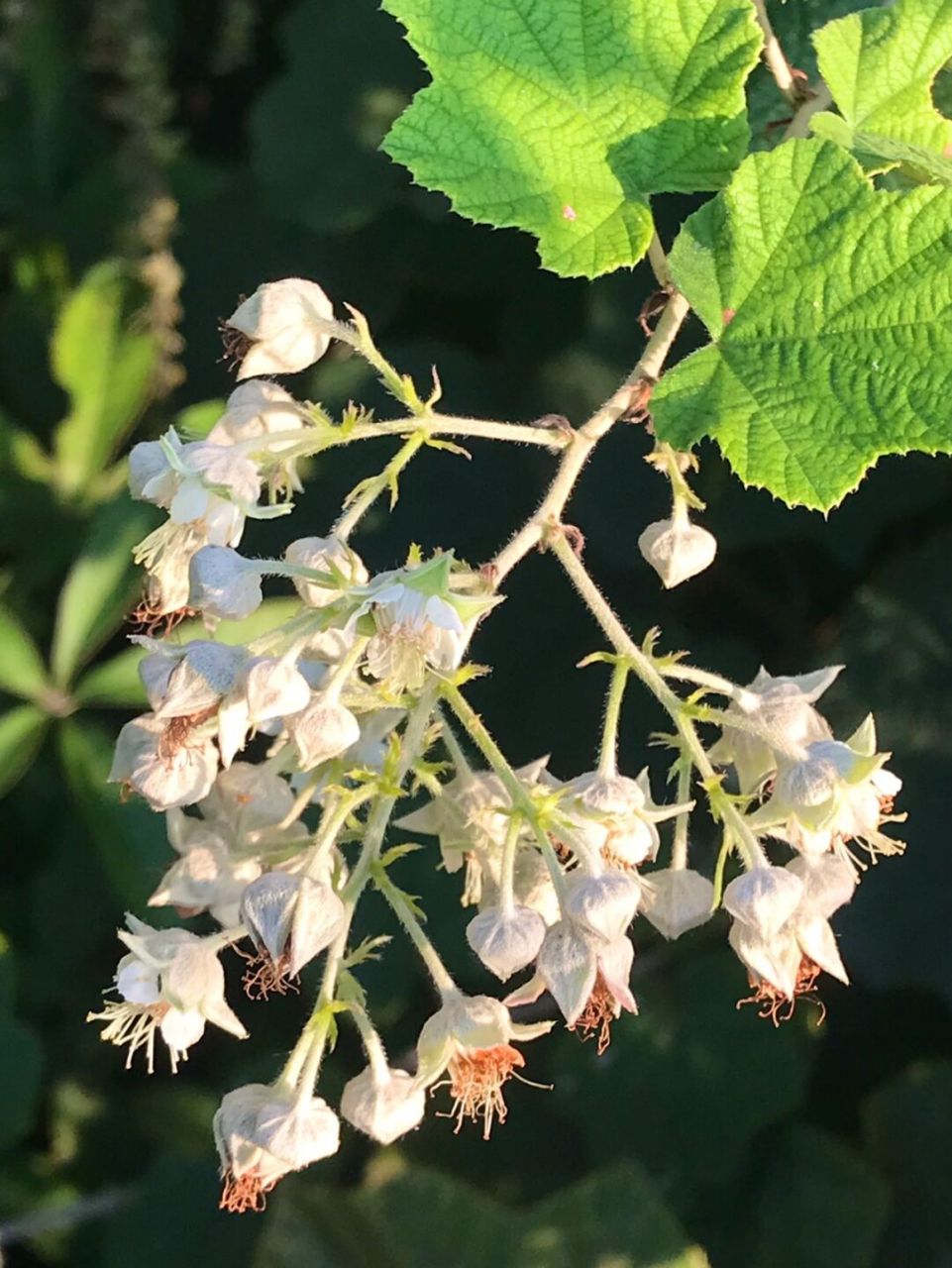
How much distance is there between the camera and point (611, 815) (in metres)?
1.12

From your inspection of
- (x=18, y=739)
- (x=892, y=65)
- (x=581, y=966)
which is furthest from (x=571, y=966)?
(x=18, y=739)

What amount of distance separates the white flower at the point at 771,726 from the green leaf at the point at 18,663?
1.29m

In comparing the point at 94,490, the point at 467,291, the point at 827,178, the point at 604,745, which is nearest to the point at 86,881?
the point at 94,490

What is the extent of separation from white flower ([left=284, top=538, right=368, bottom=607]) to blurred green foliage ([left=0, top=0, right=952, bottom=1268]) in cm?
105

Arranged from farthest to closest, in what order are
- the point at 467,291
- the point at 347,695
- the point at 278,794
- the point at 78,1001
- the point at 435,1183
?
1. the point at 78,1001
2. the point at 467,291
3. the point at 435,1183
4. the point at 278,794
5. the point at 347,695

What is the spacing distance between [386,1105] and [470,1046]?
106 mm

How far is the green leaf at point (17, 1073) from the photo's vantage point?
7.83 ft

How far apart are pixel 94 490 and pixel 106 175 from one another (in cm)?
70

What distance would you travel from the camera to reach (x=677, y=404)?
1.17m

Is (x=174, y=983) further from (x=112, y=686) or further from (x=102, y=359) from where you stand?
(x=102, y=359)

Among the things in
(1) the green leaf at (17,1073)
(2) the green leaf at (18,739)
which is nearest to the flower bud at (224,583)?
(2) the green leaf at (18,739)

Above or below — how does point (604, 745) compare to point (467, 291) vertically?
above

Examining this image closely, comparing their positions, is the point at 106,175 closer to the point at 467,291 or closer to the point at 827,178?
the point at 467,291

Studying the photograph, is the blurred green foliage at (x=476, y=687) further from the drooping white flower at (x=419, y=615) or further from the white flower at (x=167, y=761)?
the drooping white flower at (x=419, y=615)
